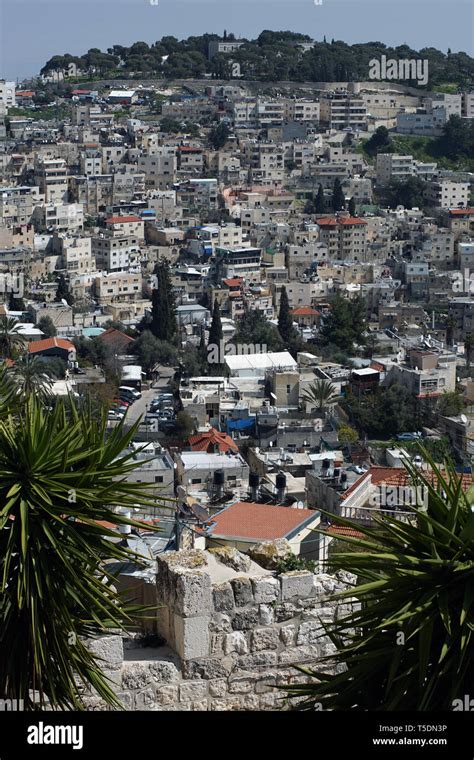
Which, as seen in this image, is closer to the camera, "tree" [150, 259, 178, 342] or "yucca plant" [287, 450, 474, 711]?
"yucca plant" [287, 450, 474, 711]

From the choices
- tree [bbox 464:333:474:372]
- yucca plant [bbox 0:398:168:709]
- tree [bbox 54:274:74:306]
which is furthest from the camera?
tree [bbox 54:274:74:306]

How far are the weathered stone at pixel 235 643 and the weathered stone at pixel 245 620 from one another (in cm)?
2

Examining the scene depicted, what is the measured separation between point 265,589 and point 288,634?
0.20 metres

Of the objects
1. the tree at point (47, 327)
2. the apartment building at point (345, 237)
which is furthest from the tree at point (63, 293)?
the apartment building at point (345, 237)

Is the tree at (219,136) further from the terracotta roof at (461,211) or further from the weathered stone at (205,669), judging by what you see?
the weathered stone at (205,669)

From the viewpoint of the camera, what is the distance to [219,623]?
17.7 ft

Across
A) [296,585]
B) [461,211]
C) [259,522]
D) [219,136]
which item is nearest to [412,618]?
[296,585]

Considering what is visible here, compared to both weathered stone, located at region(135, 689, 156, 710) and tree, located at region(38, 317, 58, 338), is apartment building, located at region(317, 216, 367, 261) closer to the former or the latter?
tree, located at region(38, 317, 58, 338)

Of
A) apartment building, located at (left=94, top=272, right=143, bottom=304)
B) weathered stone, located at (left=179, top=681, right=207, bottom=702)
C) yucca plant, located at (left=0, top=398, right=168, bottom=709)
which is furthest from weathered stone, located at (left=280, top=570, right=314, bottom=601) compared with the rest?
apartment building, located at (left=94, top=272, right=143, bottom=304)

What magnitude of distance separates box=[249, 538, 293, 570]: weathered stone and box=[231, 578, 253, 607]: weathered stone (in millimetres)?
293

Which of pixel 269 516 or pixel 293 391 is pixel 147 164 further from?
pixel 269 516

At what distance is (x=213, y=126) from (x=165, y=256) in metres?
23.1

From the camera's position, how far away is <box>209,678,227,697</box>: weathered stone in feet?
17.7

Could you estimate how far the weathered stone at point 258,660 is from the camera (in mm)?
5461
